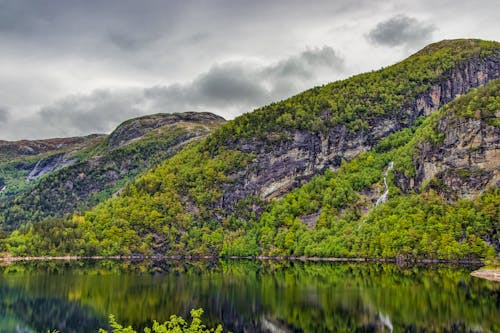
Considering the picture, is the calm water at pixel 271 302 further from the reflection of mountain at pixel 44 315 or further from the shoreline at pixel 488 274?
the shoreline at pixel 488 274

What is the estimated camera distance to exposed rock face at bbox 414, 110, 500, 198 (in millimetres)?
160000

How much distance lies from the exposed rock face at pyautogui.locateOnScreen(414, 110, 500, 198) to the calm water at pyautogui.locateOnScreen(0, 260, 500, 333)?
216 feet

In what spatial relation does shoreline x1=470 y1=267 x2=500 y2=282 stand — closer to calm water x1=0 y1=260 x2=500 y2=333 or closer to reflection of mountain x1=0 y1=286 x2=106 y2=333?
calm water x1=0 y1=260 x2=500 y2=333

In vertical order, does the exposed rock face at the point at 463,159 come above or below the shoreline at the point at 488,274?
above

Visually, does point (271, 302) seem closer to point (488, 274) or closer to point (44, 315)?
point (44, 315)

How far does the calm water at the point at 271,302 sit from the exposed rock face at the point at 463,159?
6570 centimetres

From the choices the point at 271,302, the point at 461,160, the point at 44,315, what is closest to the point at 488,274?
the point at 271,302

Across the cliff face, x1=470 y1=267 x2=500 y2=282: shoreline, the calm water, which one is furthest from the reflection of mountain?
the cliff face

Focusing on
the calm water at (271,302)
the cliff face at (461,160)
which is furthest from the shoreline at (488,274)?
the cliff face at (461,160)

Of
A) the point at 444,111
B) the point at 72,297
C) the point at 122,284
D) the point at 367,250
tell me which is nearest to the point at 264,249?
the point at 367,250

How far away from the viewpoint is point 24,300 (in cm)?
7475

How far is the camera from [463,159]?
554 feet

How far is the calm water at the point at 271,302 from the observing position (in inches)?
2181

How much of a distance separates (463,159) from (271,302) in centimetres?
11926
